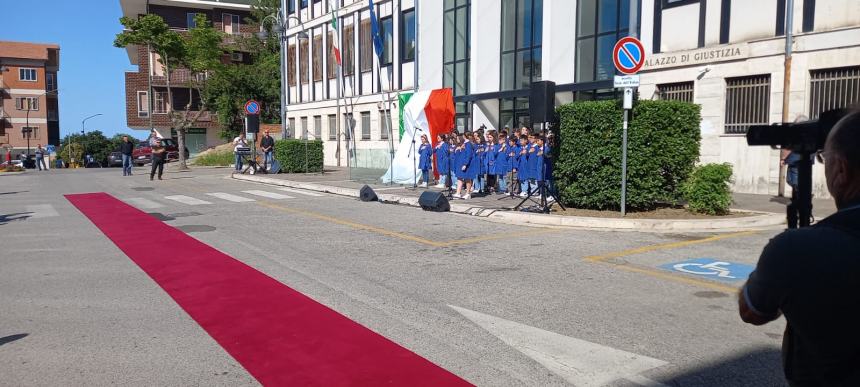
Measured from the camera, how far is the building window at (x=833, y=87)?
13.6m

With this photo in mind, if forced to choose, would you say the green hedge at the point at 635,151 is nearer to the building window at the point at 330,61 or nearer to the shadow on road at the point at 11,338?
the shadow on road at the point at 11,338

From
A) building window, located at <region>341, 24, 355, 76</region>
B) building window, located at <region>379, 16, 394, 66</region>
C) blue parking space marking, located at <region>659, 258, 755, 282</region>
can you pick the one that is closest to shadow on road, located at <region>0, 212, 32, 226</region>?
blue parking space marking, located at <region>659, 258, 755, 282</region>

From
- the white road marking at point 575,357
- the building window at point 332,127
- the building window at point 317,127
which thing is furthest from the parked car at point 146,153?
the white road marking at point 575,357

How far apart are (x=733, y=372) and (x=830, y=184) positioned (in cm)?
269

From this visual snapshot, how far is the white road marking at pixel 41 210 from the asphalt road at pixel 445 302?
66.1 inches

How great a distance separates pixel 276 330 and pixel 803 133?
13.8 ft

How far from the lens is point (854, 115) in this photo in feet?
6.43

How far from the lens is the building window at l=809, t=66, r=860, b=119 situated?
13617 millimetres

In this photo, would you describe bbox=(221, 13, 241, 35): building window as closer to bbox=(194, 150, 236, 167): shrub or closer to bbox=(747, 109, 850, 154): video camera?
bbox=(194, 150, 236, 167): shrub

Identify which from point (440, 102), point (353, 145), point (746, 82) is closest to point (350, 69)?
point (353, 145)

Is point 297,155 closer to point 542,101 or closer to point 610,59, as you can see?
point 610,59

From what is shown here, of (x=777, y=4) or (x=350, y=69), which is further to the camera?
(x=350, y=69)

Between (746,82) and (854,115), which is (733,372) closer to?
(854,115)

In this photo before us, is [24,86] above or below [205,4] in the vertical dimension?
below
